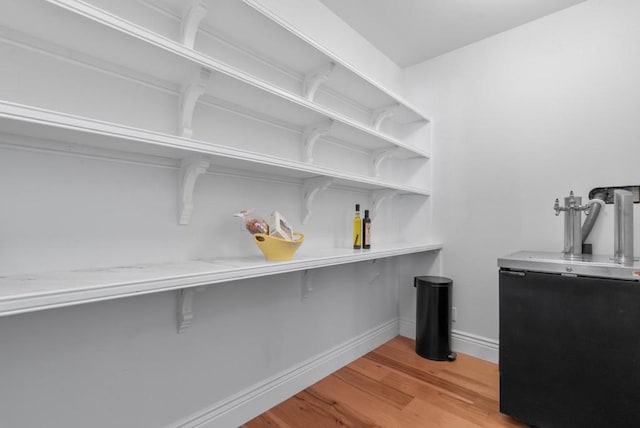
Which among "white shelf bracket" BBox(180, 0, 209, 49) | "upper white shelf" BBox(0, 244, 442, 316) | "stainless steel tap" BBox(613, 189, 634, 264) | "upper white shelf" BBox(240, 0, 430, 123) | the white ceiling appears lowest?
"upper white shelf" BBox(0, 244, 442, 316)

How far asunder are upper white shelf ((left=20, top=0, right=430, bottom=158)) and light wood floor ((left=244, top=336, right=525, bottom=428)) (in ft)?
5.19

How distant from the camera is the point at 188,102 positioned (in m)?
1.25

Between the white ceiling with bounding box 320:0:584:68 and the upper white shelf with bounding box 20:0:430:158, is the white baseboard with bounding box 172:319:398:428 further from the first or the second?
the white ceiling with bounding box 320:0:584:68

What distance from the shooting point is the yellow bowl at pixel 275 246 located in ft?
4.37

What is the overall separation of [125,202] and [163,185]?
156mm

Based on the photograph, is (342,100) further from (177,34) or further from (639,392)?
(639,392)

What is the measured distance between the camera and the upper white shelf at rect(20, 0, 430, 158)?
2.83ft

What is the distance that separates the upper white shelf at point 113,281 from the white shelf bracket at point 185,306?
0.42ft

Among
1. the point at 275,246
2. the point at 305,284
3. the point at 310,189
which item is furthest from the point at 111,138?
the point at 305,284

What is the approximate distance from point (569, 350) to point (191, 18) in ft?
7.13

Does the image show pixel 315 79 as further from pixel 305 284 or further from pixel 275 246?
pixel 305 284

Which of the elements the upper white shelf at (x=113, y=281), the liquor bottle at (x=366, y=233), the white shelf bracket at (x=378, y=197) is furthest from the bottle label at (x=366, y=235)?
the upper white shelf at (x=113, y=281)

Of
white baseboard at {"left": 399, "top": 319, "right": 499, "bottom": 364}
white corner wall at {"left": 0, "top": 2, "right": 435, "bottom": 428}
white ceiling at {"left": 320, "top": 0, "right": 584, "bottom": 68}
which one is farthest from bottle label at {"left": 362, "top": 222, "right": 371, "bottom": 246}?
white ceiling at {"left": 320, "top": 0, "right": 584, "bottom": 68}

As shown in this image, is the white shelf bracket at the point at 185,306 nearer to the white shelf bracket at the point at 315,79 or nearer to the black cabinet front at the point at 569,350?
the white shelf bracket at the point at 315,79
